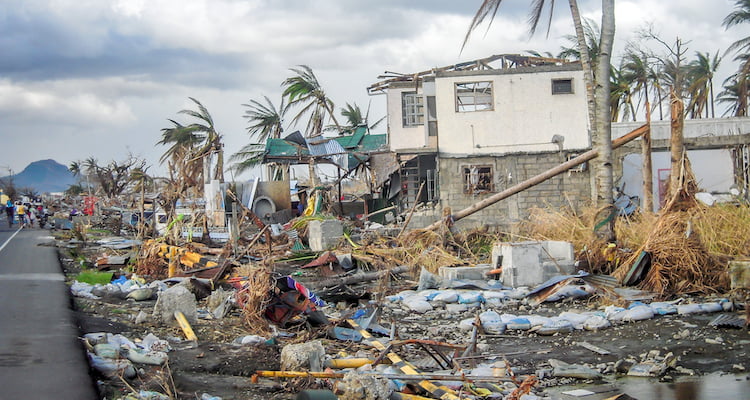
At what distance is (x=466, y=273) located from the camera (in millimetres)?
13914

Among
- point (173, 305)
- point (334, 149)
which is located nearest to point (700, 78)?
point (334, 149)

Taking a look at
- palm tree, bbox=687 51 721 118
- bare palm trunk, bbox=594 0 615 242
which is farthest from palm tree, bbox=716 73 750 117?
bare palm trunk, bbox=594 0 615 242

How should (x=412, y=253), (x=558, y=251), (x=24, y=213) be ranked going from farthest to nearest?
(x=24, y=213) < (x=412, y=253) < (x=558, y=251)

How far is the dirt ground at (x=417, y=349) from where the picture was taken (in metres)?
6.66

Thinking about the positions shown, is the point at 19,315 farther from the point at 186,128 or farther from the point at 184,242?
the point at 186,128

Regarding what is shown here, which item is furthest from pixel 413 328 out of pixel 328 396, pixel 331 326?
pixel 328 396

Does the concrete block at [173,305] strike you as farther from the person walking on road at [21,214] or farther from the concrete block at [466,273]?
the person walking on road at [21,214]

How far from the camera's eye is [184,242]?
730 inches

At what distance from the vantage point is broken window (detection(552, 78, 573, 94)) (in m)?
22.7

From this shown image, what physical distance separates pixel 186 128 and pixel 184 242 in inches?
605

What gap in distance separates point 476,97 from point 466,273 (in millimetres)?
10385

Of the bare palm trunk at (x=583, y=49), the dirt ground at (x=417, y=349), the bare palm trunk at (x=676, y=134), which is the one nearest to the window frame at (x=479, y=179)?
the bare palm trunk at (x=583, y=49)

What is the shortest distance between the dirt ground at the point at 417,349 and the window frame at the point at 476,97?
1206 cm

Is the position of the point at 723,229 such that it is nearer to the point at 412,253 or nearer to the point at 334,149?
the point at 412,253
